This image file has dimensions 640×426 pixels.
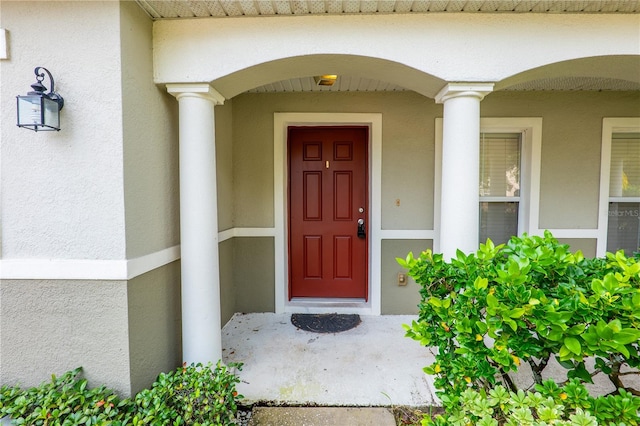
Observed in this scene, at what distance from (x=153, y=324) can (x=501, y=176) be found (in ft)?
11.7

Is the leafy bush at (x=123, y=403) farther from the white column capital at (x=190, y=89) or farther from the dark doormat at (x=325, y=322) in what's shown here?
the white column capital at (x=190, y=89)

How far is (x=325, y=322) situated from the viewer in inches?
125

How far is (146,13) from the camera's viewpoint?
1898 millimetres

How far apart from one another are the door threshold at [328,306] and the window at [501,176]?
162 centimetres

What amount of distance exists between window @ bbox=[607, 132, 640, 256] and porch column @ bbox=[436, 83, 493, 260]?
2.44m

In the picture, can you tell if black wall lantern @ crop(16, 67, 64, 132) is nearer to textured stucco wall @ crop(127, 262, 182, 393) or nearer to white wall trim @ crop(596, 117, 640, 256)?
textured stucco wall @ crop(127, 262, 182, 393)

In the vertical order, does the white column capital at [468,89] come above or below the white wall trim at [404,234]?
above

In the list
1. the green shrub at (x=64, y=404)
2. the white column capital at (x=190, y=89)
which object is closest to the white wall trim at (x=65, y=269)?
the green shrub at (x=64, y=404)

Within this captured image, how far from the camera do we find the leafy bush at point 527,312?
46.2 inches

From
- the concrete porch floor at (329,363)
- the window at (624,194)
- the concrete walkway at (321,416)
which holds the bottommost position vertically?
the concrete walkway at (321,416)

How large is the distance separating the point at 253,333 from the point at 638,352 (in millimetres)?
2670

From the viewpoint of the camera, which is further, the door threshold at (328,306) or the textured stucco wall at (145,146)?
the door threshold at (328,306)

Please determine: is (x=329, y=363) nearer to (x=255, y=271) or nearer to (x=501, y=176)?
(x=255, y=271)

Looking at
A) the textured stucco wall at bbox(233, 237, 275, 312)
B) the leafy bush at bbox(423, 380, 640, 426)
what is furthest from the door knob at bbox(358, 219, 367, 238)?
the leafy bush at bbox(423, 380, 640, 426)
